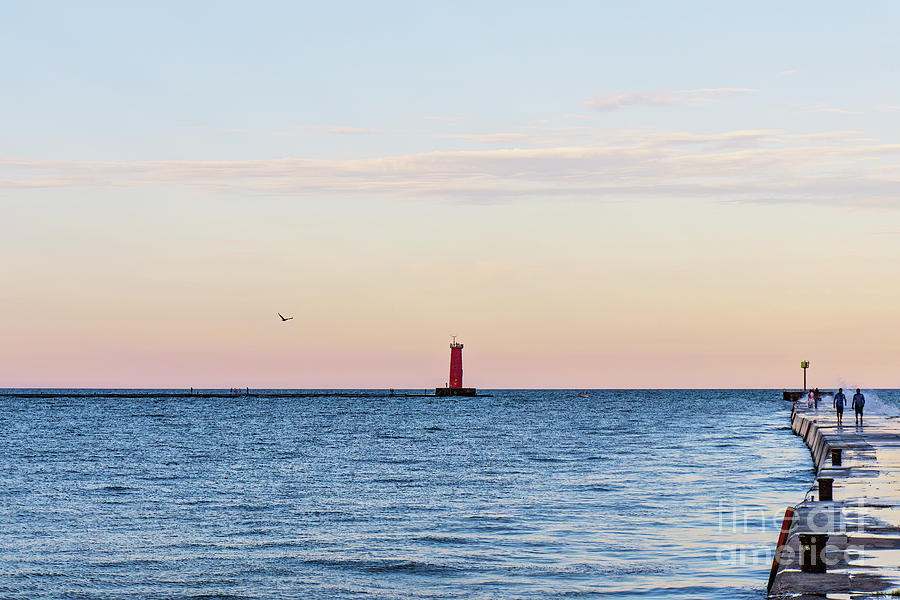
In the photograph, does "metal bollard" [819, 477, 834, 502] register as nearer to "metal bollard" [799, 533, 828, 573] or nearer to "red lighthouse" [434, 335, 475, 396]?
"metal bollard" [799, 533, 828, 573]

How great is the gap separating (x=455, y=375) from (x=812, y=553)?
163 meters

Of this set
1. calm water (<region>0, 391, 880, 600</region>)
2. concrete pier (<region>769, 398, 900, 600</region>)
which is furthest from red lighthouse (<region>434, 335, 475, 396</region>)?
concrete pier (<region>769, 398, 900, 600</region>)

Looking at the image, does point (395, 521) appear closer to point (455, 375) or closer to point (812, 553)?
point (812, 553)

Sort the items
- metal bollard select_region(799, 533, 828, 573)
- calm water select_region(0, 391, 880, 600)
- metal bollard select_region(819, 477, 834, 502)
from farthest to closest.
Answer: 1. metal bollard select_region(819, 477, 834, 502)
2. calm water select_region(0, 391, 880, 600)
3. metal bollard select_region(799, 533, 828, 573)

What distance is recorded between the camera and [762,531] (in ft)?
86.5

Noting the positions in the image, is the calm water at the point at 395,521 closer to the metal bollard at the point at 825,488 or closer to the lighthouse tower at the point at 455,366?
the metal bollard at the point at 825,488

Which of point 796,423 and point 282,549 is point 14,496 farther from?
point 796,423

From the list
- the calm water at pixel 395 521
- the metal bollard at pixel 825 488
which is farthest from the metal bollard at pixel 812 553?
the metal bollard at pixel 825 488

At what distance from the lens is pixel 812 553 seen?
16.3 meters

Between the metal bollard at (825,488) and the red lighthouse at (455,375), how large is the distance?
468 feet

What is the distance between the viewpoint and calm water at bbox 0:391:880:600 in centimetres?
2081

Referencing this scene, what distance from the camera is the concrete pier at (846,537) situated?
1548cm

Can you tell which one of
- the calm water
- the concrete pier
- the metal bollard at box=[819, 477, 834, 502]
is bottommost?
the calm water

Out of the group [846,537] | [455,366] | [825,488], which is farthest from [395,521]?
[455,366]
